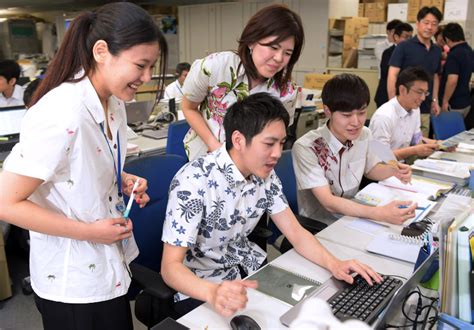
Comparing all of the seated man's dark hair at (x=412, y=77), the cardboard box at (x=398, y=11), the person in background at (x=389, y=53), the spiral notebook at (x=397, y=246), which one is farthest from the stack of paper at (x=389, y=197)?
the cardboard box at (x=398, y=11)

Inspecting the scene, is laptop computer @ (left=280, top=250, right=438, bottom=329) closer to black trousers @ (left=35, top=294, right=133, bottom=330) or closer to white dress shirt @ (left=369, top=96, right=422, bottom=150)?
black trousers @ (left=35, top=294, right=133, bottom=330)

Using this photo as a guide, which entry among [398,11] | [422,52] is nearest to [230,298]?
[422,52]

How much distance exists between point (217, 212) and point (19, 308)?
1.57 m

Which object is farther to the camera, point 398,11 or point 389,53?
point 398,11

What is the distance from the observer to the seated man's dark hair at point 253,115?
1.33 m

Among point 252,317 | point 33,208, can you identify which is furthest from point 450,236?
point 33,208

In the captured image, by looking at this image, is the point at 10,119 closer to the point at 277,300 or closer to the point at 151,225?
the point at 151,225

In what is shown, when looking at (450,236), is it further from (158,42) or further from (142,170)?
(142,170)

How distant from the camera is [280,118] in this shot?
1.35m

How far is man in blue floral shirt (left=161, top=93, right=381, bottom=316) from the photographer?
1249mm

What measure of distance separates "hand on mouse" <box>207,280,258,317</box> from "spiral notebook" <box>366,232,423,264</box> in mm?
640

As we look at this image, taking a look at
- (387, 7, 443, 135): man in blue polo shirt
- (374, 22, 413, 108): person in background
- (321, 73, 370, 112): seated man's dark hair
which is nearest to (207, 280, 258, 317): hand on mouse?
(321, 73, 370, 112): seated man's dark hair

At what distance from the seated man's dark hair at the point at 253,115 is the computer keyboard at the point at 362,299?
520 millimetres

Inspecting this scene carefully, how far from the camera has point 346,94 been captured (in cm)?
183
